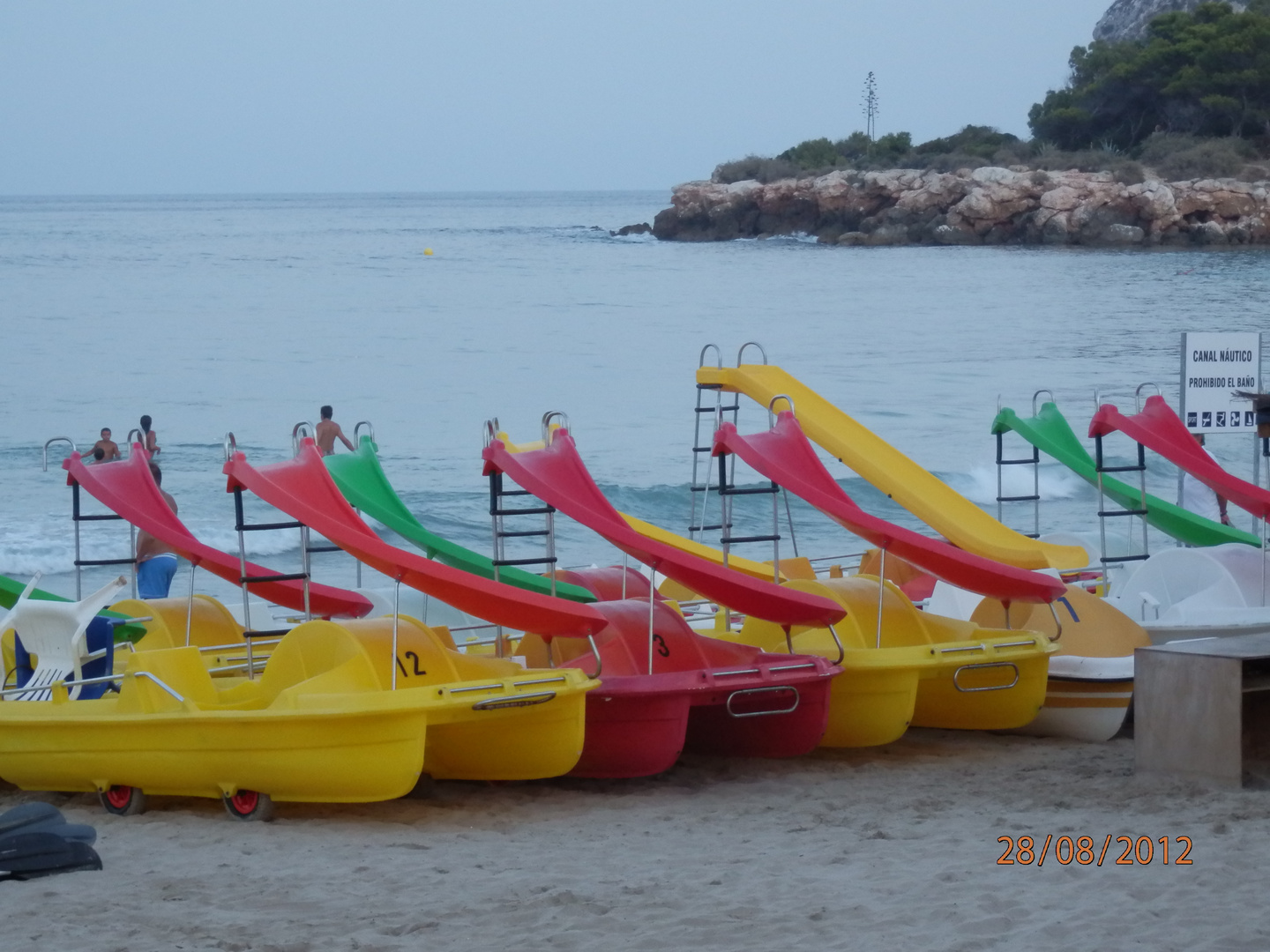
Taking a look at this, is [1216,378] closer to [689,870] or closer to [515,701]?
Answer: [515,701]

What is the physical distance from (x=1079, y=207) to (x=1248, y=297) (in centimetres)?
2033

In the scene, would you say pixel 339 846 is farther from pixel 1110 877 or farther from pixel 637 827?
pixel 1110 877

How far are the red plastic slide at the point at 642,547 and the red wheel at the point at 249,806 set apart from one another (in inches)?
77.9

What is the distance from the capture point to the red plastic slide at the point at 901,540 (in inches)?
334

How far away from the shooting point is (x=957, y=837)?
6551mm

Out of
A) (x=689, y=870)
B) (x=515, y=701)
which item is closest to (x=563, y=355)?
(x=515, y=701)

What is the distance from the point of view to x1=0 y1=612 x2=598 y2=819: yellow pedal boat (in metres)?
6.92

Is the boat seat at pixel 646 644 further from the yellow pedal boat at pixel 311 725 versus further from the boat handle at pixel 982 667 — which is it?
the boat handle at pixel 982 667

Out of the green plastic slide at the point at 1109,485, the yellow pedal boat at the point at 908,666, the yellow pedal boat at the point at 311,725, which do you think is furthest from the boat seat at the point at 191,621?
the green plastic slide at the point at 1109,485

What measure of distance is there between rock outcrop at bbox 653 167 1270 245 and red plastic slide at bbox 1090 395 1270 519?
57.8 meters

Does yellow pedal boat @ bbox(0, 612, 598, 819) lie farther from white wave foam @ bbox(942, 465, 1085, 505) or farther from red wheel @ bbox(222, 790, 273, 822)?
white wave foam @ bbox(942, 465, 1085, 505)

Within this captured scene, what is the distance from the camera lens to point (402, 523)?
9.70m

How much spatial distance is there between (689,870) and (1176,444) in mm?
5677
